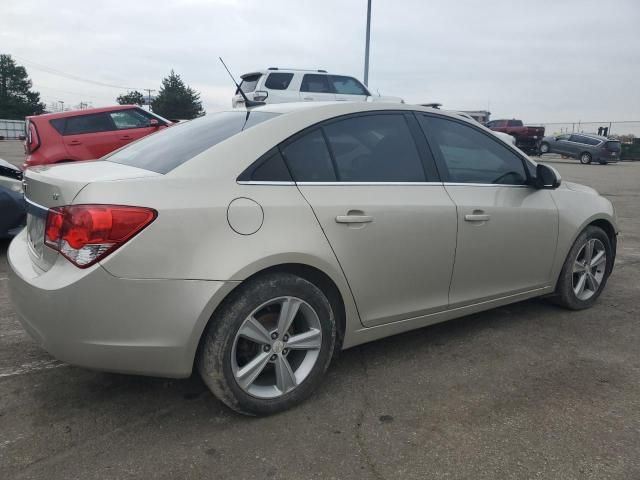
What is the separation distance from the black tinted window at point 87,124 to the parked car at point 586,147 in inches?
977

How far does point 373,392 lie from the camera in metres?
2.90

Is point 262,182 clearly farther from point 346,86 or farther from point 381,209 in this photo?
point 346,86

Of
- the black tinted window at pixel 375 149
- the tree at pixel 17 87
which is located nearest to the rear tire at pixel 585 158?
the black tinted window at pixel 375 149

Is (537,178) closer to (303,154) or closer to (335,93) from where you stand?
(303,154)

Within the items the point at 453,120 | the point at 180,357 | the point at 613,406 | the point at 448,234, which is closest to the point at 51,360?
the point at 180,357

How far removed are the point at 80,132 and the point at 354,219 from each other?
26.5ft

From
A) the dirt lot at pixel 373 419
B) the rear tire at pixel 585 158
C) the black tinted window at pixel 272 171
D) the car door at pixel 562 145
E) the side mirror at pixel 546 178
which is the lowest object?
the rear tire at pixel 585 158

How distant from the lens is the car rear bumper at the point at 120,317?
2221mm

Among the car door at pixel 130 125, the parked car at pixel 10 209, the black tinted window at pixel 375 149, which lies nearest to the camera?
the black tinted window at pixel 375 149

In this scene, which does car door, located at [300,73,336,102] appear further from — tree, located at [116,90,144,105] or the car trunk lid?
tree, located at [116,90,144,105]

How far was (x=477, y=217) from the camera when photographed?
3314 millimetres

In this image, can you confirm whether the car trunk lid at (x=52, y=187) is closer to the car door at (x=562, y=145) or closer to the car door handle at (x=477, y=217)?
the car door handle at (x=477, y=217)

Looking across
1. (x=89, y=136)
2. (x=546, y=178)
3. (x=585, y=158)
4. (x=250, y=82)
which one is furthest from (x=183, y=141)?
(x=585, y=158)

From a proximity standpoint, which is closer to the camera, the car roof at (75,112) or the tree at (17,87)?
the car roof at (75,112)
